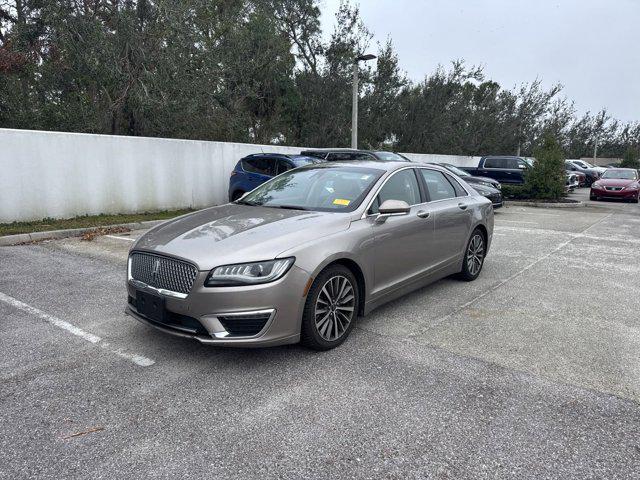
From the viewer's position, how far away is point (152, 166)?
39.4 ft

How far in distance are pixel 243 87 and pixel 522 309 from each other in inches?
635

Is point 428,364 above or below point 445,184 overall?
below

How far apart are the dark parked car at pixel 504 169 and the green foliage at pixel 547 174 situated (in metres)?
1.38

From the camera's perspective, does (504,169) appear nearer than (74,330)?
No

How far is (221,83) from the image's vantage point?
16.2 metres

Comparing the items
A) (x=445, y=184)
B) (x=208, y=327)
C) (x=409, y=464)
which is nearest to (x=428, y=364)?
(x=409, y=464)

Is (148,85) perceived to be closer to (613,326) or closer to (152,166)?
(152,166)

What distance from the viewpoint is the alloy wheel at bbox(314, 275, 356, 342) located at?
3.74 m

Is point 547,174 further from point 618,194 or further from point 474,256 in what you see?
point 474,256

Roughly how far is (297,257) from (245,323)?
0.61 m

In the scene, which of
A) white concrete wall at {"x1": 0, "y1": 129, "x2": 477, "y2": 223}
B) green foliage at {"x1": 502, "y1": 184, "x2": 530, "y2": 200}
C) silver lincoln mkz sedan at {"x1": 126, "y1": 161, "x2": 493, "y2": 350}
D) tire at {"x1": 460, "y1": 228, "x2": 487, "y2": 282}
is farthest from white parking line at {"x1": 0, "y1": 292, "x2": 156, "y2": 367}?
green foliage at {"x1": 502, "y1": 184, "x2": 530, "y2": 200}

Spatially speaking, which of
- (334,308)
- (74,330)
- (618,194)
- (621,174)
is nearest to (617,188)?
(618,194)

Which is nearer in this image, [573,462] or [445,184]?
[573,462]

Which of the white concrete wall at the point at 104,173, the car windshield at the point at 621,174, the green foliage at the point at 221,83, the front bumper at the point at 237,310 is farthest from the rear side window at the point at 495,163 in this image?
the front bumper at the point at 237,310
